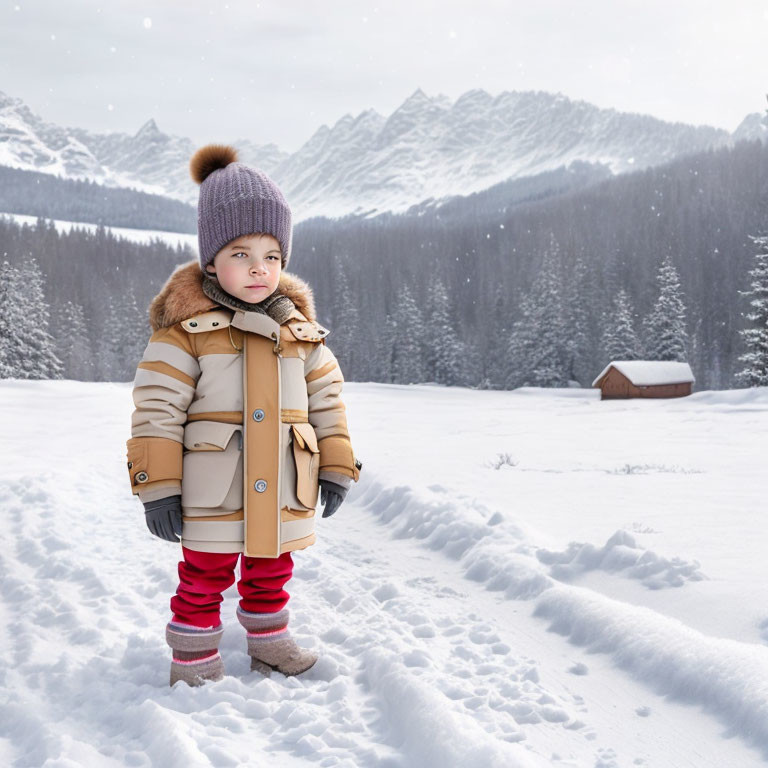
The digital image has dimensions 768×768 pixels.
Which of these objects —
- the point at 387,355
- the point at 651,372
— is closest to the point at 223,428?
the point at 651,372

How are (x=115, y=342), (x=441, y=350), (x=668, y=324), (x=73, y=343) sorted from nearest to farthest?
(x=668, y=324) → (x=441, y=350) → (x=73, y=343) → (x=115, y=342)

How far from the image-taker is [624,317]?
45.4 metres

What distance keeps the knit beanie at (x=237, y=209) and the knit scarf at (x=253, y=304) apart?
13 centimetres

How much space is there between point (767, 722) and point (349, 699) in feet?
4.97

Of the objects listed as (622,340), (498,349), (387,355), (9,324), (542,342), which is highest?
(9,324)

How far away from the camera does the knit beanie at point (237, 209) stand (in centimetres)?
306

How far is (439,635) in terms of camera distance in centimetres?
325

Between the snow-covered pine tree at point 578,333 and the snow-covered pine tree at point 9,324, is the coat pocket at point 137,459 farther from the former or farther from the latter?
the snow-covered pine tree at point 578,333

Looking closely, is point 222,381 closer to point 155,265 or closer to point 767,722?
point 767,722

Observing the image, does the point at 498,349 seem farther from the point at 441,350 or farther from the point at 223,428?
the point at 223,428

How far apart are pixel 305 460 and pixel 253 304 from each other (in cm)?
79

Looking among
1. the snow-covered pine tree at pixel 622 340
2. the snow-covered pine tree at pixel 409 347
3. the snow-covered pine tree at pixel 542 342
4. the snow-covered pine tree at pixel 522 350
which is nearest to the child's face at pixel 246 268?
the snow-covered pine tree at pixel 622 340

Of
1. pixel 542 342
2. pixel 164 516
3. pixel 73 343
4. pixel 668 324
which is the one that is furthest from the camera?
pixel 73 343

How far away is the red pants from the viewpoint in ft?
9.57
